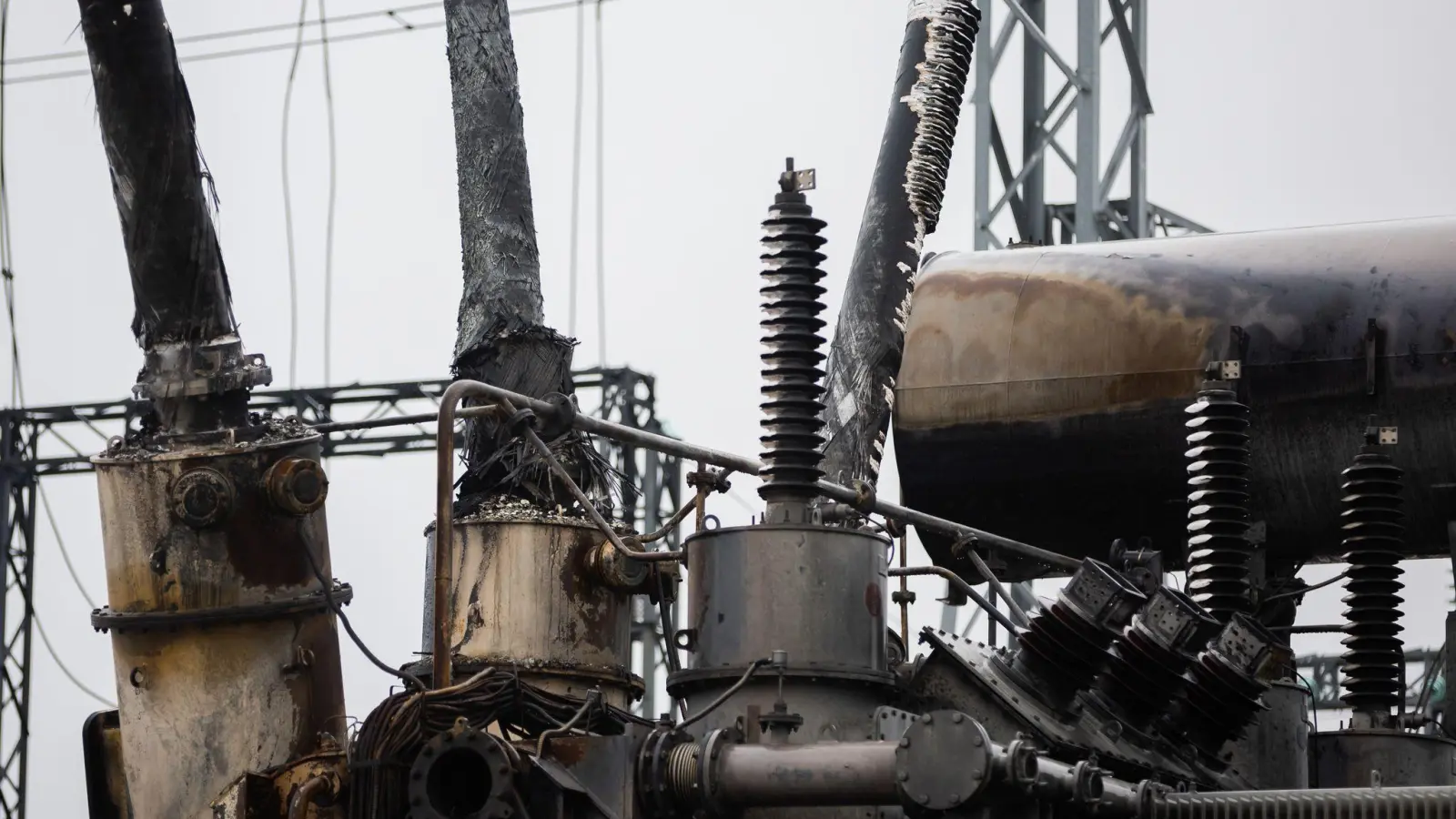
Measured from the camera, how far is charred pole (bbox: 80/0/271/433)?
10148mm

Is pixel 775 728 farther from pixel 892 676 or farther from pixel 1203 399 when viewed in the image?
pixel 1203 399

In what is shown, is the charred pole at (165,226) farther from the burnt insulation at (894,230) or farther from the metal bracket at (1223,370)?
the metal bracket at (1223,370)

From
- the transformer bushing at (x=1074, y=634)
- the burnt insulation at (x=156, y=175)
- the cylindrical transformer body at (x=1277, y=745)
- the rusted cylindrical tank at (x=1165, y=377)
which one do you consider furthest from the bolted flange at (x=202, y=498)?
the rusted cylindrical tank at (x=1165, y=377)

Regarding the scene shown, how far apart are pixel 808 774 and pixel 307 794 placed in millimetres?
2045

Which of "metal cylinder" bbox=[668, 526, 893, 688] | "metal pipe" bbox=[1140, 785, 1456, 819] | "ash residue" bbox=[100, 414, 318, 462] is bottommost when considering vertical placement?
"metal pipe" bbox=[1140, 785, 1456, 819]

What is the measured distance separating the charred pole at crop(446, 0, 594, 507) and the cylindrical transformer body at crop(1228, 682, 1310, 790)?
3637mm

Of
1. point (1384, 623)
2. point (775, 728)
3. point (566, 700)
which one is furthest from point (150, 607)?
point (1384, 623)

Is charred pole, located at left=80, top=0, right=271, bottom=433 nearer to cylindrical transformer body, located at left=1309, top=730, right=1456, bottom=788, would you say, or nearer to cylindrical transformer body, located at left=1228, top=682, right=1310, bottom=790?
cylindrical transformer body, located at left=1228, top=682, right=1310, bottom=790

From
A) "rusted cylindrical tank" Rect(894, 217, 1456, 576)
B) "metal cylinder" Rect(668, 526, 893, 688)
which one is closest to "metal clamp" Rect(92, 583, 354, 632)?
"metal cylinder" Rect(668, 526, 893, 688)

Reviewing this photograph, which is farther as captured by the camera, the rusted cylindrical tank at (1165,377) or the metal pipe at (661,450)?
the rusted cylindrical tank at (1165,377)

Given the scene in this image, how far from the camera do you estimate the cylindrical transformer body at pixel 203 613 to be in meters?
10.1

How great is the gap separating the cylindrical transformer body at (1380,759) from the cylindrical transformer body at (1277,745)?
0.56m

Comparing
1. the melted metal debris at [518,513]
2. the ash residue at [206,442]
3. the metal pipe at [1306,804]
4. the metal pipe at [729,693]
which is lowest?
the metal pipe at [1306,804]

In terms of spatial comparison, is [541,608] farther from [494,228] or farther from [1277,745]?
[1277,745]
